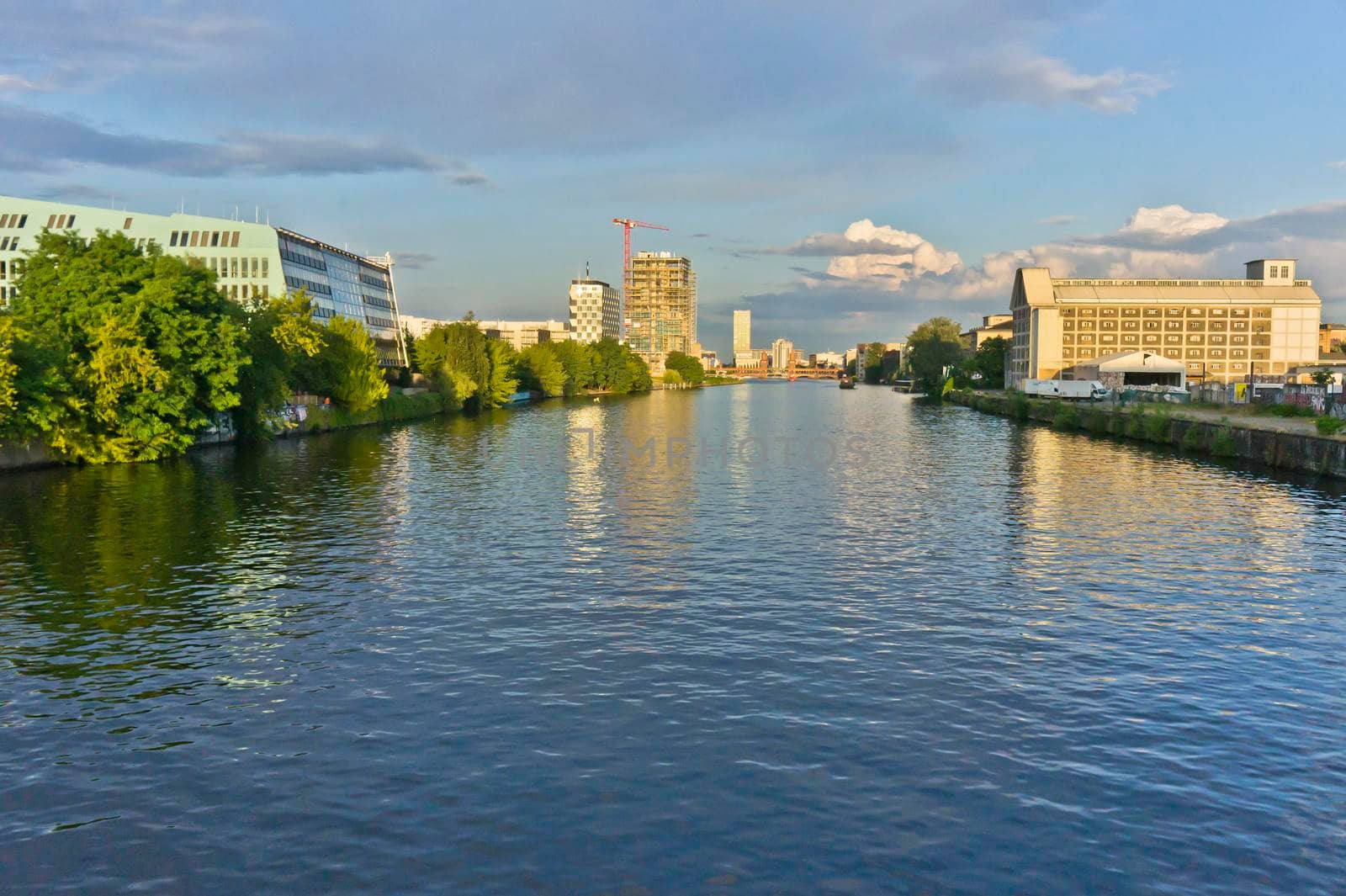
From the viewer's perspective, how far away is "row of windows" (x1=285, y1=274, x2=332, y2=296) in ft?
427

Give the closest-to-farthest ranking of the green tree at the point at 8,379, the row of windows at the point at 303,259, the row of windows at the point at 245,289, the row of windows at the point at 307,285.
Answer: the green tree at the point at 8,379, the row of windows at the point at 245,289, the row of windows at the point at 307,285, the row of windows at the point at 303,259

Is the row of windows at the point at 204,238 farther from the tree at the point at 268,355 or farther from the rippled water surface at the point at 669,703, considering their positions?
the rippled water surface at the point at 669,703

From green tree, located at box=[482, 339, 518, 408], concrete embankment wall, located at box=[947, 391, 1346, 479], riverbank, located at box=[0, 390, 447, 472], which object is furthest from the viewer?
green tree, located at box=[482, 339, 518, 408]

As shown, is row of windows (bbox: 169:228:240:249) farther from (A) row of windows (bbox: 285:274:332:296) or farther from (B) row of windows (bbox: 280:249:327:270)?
(A) row of windows (bbox: 285:274:332:296)

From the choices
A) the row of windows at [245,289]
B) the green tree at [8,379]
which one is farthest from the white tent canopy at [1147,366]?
the green tree at [8,379]

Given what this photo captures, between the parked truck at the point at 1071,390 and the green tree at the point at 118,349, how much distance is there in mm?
104133

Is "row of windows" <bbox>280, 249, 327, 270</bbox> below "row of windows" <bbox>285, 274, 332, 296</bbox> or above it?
above

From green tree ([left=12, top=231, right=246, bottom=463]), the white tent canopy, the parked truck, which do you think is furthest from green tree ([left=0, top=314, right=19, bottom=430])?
the parked truck

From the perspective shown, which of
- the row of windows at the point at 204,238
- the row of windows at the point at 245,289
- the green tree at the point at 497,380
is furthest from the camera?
the green tree at the point at 497,380

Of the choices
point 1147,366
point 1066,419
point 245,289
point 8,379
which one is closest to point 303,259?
point 245,289

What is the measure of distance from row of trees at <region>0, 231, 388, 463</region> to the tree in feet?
0.80

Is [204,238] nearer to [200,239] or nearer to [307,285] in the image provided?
[200,239]

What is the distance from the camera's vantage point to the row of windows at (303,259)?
13125 centimetres

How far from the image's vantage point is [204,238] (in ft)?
429
